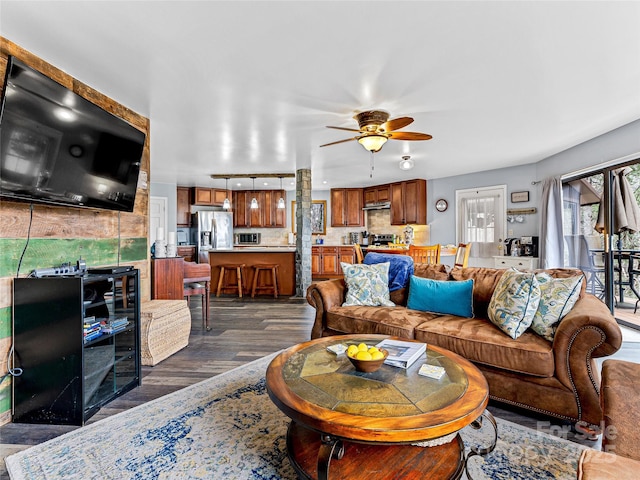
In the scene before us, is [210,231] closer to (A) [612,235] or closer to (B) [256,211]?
(B) [256,211]

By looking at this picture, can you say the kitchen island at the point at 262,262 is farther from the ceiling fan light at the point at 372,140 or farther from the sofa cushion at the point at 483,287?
the sofa cushion at the point at 483,287

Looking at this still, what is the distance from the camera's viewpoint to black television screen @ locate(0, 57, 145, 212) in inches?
71.3

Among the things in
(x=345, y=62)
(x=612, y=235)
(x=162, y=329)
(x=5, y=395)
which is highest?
(x=345, y=62)

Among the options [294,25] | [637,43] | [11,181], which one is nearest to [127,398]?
[11,181]

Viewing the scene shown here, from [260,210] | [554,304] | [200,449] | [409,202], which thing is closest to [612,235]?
[554,304]

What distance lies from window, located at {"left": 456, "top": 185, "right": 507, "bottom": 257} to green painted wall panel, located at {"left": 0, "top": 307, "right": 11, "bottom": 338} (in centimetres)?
674

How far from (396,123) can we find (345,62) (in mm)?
877

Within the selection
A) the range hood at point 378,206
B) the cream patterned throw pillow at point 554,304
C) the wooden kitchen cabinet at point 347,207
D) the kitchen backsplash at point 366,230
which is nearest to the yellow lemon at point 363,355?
the cream patterned throw pillow at point 554,304

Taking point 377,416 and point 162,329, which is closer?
point 377,416

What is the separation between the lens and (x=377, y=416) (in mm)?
1229

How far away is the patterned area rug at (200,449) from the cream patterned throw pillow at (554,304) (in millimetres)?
656

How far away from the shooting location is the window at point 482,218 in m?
6.17

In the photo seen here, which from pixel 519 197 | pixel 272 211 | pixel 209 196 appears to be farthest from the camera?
pixel 272 211

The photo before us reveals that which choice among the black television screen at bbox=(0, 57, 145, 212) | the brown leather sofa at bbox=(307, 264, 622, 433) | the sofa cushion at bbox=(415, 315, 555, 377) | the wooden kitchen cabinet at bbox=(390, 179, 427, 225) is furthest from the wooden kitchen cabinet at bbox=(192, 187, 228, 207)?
the sofa cushion at bbox=(415, 315, 555, 377)
